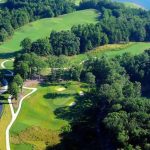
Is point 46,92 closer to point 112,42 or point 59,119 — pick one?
point 59,119

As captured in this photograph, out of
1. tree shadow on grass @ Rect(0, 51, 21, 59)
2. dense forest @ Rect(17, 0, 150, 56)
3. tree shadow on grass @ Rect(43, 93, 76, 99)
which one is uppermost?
dense forest @ Rect(17, 0, 150, 56)

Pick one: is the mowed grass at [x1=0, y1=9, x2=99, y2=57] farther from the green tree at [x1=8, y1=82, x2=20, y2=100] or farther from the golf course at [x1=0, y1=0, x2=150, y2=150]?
the green tree at [x1=8, y1=82, x2=20, y2=100]

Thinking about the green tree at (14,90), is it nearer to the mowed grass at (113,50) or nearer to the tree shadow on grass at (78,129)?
the tree shadow on grass at (78,129)

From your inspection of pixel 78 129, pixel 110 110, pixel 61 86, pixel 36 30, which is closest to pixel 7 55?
pixel 36 30

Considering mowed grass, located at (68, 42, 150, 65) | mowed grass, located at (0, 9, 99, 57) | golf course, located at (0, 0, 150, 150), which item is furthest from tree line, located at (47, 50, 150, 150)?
mowed grass, located at (0, 9, 99, 57)

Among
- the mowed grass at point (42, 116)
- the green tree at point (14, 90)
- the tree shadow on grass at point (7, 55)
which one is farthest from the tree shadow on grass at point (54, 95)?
the tree shadow on grass at point (7, 55)

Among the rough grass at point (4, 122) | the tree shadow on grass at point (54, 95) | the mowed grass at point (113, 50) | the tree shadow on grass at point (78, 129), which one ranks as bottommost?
the mowed grass at point (113, 50)

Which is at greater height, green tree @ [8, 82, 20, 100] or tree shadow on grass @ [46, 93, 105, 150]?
green tree @ [8, 82, 20, 100]

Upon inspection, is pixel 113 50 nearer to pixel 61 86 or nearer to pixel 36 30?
pixel 36 30

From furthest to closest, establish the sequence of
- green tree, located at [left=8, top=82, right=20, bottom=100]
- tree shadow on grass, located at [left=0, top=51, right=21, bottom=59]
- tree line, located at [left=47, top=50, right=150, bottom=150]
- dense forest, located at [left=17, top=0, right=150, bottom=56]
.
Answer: tree shadow on grass, located at [left=0, top=51, right=21, bottom=59], dense forest, located at [left=17, top=0, right=150, bottom=56], green tree, located at [left=8, top=82, right=20, bottom=100], tree line, located at [left=47, top=50, right=150, bottom=150]
